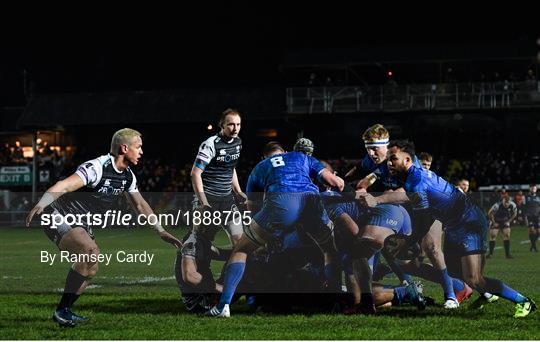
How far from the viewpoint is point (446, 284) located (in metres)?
10.9

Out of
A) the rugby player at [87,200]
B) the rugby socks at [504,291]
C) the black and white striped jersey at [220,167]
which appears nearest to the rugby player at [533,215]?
the black and white striped jersey at [220,167]

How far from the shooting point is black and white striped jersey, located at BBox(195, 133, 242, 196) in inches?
458

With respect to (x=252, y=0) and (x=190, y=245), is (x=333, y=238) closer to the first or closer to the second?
(x=190, y=245)

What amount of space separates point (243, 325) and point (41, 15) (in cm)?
4472

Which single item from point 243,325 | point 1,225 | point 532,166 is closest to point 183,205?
point 1,225

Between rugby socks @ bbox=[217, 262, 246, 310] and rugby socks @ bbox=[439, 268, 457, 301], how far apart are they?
94.2 inches

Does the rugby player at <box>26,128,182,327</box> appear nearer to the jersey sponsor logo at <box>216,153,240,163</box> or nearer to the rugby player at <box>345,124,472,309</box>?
the jersey sponsor logo at <box>216,153,240,163</box>

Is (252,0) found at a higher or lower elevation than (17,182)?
higher

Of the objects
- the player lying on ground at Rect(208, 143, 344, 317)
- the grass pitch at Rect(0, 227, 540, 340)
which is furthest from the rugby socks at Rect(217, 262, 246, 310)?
the grass pitch at Rect(0, 227, 540, 340)

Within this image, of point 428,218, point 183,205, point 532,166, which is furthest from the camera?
point 532,166

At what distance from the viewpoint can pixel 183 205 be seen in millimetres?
24875

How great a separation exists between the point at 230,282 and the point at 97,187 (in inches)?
65.1

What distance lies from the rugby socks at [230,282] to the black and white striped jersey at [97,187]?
1275mm

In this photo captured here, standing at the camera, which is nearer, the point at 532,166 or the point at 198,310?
the point at 198,310
